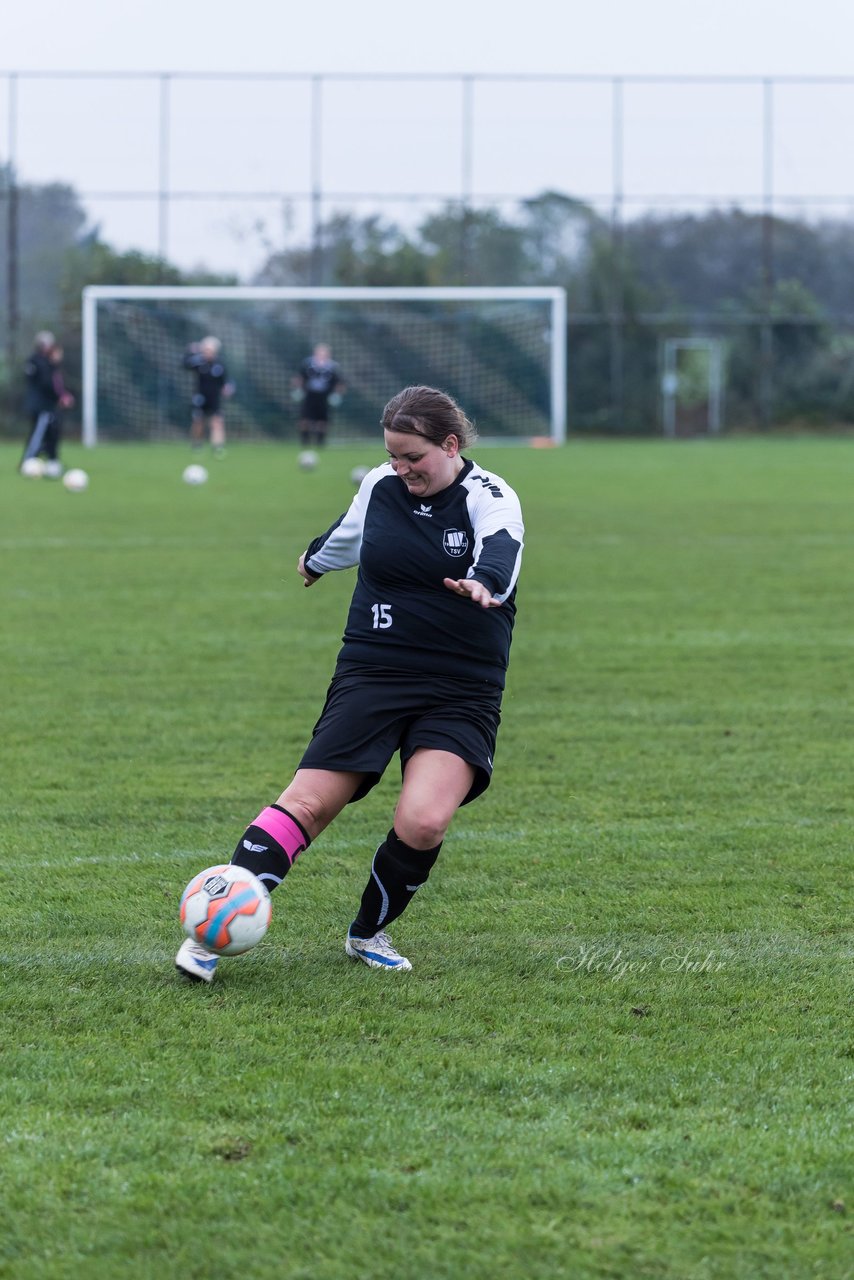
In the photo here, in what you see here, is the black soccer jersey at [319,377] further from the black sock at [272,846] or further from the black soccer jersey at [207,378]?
the black sock at [272,846]

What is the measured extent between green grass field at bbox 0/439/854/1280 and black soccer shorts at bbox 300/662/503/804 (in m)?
0.57

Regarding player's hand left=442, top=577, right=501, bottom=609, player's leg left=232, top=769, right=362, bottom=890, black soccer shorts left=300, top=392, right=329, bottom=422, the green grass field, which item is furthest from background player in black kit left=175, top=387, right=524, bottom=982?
black soccer shorts left=300, top=392, right=329, bottom=422

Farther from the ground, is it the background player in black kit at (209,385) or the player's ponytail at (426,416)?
the background player in black kit at (209,385)

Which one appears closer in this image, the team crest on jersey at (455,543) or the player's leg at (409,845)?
the player's leg at (409,845)

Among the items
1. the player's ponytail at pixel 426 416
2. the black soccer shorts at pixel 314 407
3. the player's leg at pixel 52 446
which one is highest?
the black soccer shorts at pixel 314 407

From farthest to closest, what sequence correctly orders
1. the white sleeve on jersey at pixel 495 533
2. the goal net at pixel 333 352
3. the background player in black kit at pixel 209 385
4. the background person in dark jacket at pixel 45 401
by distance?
1. the goal net at pixel 333 352
2. the background player in black kit at pixel 209 385
3. the background person in dark jacket at pixel 45 401
4. the white sleeve on jersey at pixel 495 533

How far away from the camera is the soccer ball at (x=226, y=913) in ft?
13.5

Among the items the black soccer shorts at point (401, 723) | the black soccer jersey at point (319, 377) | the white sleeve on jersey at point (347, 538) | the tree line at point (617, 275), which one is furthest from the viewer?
the tree line at point (617, 275)

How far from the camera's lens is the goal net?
35.0 m

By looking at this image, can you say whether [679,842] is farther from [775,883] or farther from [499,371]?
[499,371]

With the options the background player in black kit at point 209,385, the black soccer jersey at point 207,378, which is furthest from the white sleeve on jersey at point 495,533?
the black soccer jersey at point 207,378

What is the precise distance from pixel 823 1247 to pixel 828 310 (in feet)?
132

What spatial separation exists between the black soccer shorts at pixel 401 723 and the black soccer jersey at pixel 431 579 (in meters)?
0.05

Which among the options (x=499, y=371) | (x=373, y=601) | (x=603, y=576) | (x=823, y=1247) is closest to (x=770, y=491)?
(x=603, y=576)
